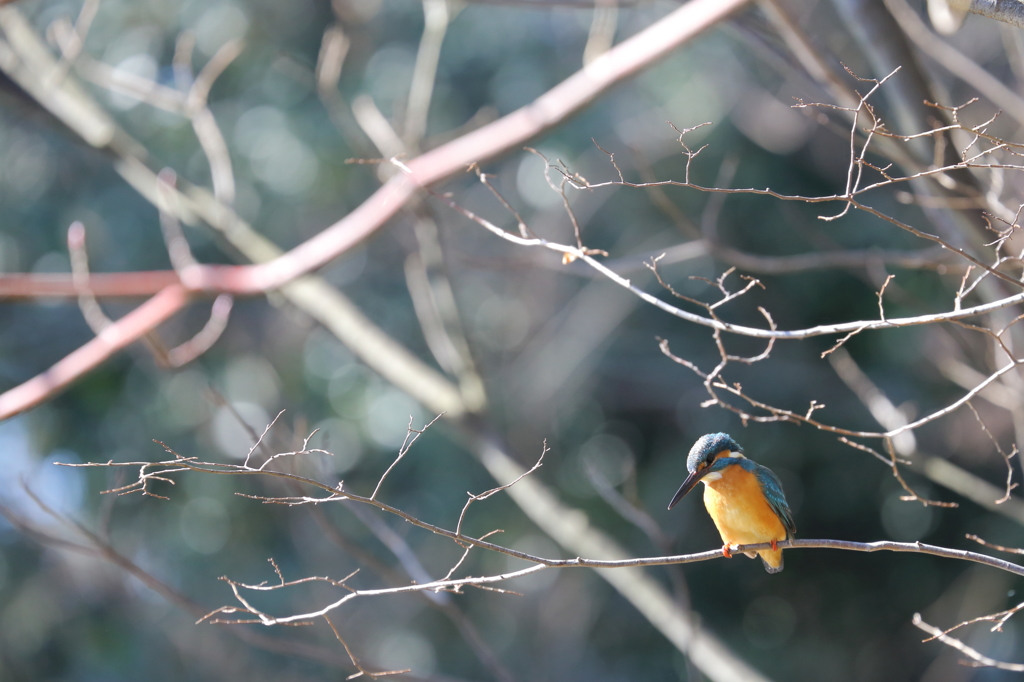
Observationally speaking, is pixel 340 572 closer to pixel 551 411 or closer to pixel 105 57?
pixel 551 411

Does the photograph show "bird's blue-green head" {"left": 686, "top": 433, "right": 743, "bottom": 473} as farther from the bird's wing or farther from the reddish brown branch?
the reddish brown branch

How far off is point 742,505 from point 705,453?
0.28 metres

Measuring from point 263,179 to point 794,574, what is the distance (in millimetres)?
6068

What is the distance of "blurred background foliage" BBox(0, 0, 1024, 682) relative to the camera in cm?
640

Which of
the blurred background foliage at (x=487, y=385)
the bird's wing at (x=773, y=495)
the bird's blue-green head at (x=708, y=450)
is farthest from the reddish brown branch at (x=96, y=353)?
the blurred background foliage at (x=487, y=385)

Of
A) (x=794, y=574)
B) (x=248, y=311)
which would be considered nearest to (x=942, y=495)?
(x=794, y=574)

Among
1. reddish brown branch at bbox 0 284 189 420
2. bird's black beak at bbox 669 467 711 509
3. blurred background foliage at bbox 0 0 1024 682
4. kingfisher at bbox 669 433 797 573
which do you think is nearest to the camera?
bird's black beak at bbox 669 467 711 509

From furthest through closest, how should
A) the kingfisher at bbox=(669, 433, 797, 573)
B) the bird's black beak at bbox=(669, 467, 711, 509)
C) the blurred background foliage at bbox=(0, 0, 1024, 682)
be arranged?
the blurred background foliage at bbox=(0, 0, 1024, 682)
the kingfisher at bbox=(669, 433, 797, 573)
the bird's black beak at bbox=(669, 467, 711, 509)

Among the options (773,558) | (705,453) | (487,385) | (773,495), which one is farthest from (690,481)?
(487,385)

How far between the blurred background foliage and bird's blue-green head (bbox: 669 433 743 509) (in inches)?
154

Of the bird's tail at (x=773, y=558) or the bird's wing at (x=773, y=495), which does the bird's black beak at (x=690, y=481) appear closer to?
the bird's wing at (x=773, y=495)

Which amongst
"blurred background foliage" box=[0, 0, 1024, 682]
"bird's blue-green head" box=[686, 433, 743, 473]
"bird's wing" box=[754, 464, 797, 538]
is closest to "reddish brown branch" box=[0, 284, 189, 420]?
"bird's blue-green head" box=[686, 433, 743, 473]

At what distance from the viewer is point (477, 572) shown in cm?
689

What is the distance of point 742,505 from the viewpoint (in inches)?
99.3
